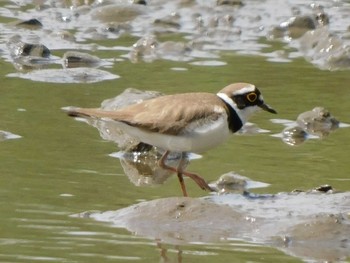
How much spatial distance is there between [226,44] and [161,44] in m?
0.85

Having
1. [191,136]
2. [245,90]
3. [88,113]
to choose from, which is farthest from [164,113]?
[245,90]

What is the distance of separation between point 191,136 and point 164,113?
0.26 meters

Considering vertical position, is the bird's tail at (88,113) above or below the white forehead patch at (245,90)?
below

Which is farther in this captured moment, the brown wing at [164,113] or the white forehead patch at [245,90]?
the white forehead patch at [245,90]

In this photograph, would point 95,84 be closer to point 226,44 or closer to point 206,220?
point 226,44

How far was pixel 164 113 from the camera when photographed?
1009 cm

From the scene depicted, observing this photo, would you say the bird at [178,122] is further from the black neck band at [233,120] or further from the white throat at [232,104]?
the white throat at [232,104]

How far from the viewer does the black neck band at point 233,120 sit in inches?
406

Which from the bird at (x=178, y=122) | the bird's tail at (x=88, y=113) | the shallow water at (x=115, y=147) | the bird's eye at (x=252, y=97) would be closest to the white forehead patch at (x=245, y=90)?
the bird's eye at (x=252, y=97)

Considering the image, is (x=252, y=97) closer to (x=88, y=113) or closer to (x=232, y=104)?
(x=232, y=104)

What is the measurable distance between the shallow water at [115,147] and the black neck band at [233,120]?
50cm

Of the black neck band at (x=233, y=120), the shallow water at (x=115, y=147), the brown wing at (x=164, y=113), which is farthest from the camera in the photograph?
the black neck band at (x=233, y=120)

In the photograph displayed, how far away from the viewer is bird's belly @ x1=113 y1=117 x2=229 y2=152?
1004 cm

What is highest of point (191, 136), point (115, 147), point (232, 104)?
point (232, 104)
